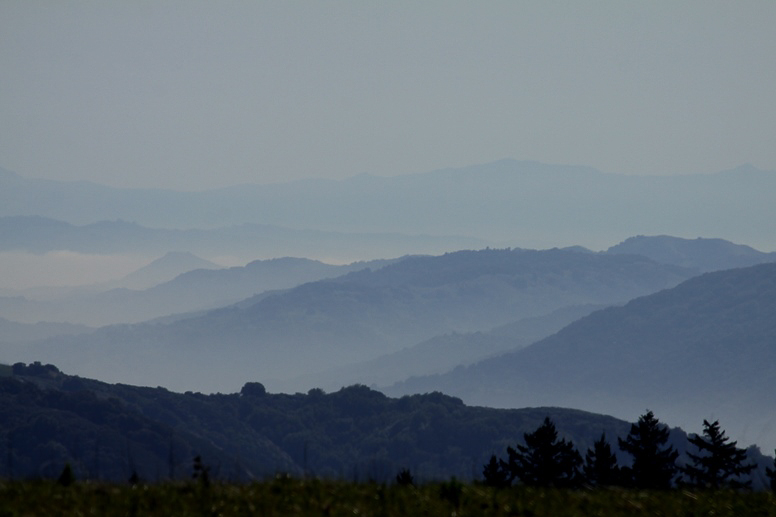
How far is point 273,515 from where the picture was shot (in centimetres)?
1628

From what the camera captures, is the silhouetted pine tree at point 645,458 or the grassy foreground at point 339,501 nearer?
the grassy foreground at point 339,501

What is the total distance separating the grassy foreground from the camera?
54.4ft

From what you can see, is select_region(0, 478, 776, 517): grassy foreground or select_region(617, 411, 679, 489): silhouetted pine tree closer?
select_region(0, 478, 776, 517): grassy foreground

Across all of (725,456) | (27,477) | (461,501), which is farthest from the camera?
(725,456)

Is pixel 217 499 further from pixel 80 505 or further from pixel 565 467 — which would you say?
pixel 565 467

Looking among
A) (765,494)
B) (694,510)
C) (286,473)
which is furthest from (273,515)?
(765,494)

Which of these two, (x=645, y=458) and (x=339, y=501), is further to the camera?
(x=645, y=458)

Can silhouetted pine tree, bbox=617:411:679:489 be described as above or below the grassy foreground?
above

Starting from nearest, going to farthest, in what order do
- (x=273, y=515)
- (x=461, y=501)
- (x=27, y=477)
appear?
(x=273, y=515) < (x=461, y=501) < (x=27, y=477)

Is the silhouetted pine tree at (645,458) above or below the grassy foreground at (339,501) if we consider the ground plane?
above

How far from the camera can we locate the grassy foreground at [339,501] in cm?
1658

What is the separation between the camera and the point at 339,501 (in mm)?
17453

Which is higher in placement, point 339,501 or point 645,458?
point 645,458

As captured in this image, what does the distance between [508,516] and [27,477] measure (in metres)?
9.33
